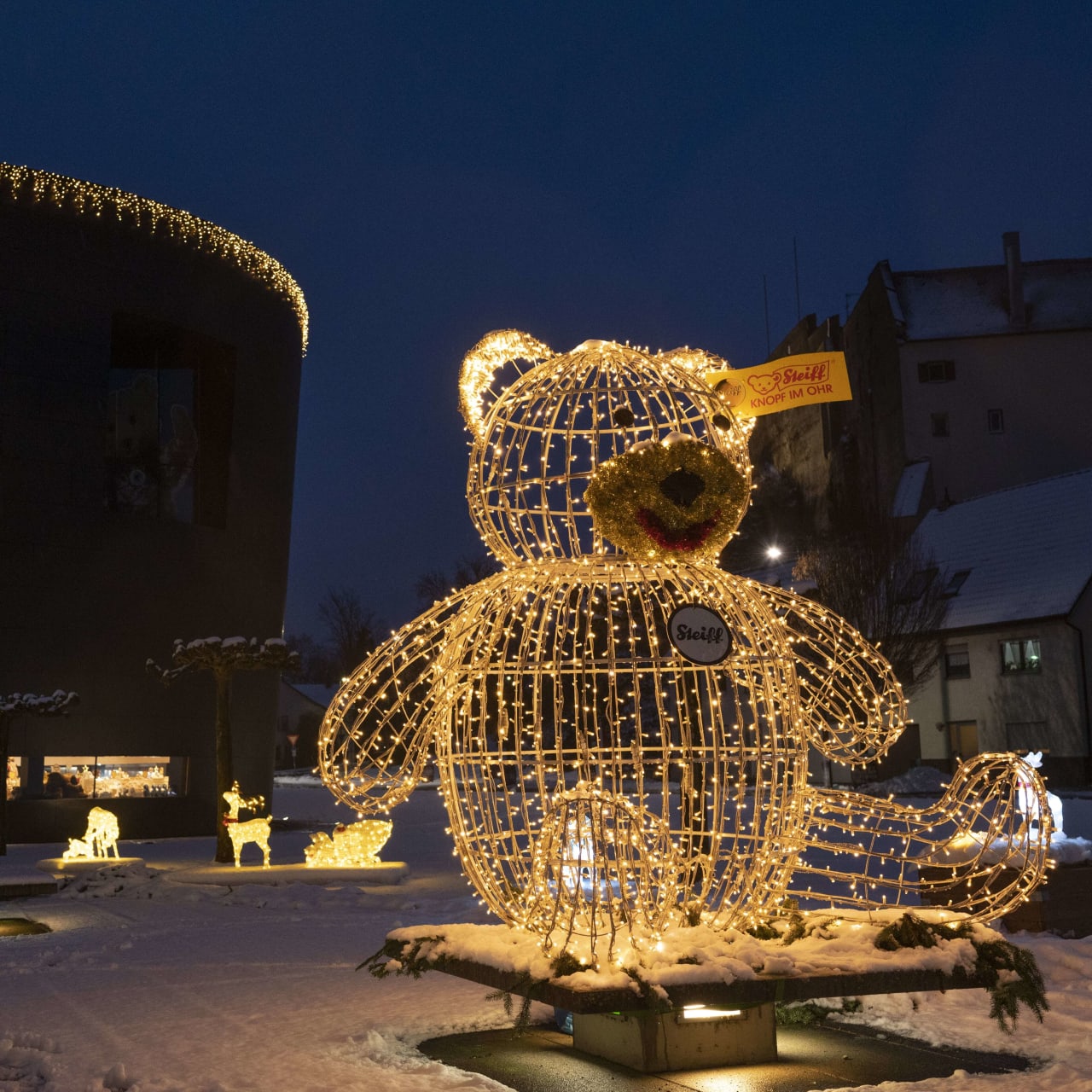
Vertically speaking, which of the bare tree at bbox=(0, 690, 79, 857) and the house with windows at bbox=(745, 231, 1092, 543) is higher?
the house with windows at bbox=(745, 231, 1092, 543)

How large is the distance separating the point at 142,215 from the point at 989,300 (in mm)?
26389

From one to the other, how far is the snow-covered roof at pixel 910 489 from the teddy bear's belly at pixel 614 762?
106 feet

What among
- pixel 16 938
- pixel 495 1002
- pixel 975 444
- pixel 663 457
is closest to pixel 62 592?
pixel 16 938

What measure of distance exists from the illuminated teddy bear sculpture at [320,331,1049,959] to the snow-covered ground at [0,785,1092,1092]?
85 centimetres

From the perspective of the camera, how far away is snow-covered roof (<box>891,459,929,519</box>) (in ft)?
123

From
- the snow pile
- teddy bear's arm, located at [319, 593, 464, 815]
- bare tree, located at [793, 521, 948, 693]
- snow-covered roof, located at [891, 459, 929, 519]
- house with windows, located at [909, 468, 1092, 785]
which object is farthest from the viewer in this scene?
snow-covered roof, located at [891, 459, 929, 519]

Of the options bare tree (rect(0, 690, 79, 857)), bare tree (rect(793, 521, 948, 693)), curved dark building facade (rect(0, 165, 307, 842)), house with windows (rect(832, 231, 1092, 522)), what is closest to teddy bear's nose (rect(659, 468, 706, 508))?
bare tree (rect(0, 690, 79, 857))

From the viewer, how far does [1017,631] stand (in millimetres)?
30859

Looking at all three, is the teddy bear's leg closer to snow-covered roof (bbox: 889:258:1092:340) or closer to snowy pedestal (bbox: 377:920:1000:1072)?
snowy pedestal (bbox: 377:920:1000:1072)

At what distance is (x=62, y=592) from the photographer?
22.5 m

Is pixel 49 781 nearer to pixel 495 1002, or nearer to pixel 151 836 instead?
pixel 151 836

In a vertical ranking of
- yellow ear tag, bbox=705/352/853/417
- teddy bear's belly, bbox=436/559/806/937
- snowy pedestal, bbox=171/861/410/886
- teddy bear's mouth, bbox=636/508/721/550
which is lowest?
snowy pedestal, bbox=171/861/410/886

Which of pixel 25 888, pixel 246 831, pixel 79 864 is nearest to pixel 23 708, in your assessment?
pixel 79 864

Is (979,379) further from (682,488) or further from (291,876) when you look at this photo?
(682,488)
